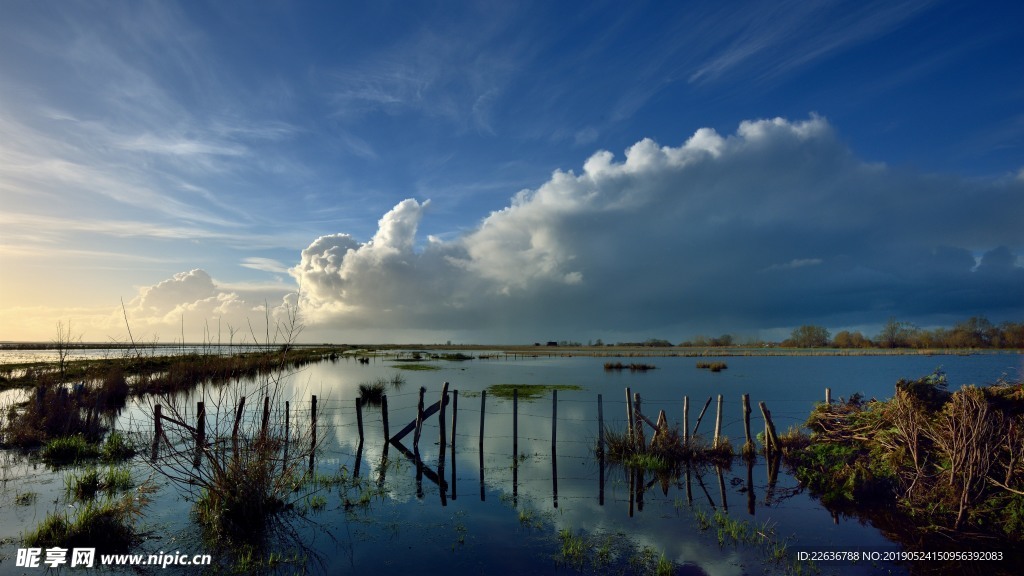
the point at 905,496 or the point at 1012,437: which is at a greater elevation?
the point at 1012,437

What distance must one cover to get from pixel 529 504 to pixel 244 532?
6.77 m

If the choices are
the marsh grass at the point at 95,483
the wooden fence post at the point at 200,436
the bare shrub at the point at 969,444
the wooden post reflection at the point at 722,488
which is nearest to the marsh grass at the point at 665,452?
the wooden post reflection at the point at 722,488

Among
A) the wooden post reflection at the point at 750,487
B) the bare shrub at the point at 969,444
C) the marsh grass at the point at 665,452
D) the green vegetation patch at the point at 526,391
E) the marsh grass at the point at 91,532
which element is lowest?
the green vegetation patch at the point at 526,391

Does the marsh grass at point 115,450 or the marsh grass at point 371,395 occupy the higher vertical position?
the marsh grass at point 115,450

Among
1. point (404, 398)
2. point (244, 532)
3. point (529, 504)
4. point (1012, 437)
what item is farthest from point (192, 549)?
point (404, 398)

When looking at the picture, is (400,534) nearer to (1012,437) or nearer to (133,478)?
(133,478)

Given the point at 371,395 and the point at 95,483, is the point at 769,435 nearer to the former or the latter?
the point at 95,483

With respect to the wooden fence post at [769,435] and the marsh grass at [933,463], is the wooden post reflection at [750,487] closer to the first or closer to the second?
the wooden fence post at [769,435]

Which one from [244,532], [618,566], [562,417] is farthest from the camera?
[562,417]

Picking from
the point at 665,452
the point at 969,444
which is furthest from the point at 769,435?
the point at 969,444

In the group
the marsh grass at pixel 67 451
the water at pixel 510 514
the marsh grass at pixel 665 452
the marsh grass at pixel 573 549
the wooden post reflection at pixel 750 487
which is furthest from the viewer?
the marsh grass at pixel 665 452

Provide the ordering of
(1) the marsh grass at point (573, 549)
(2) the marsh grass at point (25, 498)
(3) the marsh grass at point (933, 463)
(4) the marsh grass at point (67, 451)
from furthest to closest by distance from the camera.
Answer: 1. (4) the marsh grass at point (67, 451)
2. (2) the marsh grass at point (25, 498)
3. (3) the marsh grass at point (933, 463)
4. (1) the marsh grass at point (573, 549)

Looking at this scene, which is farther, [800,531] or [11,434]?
[11,434]

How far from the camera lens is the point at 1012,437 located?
11.9 metres
